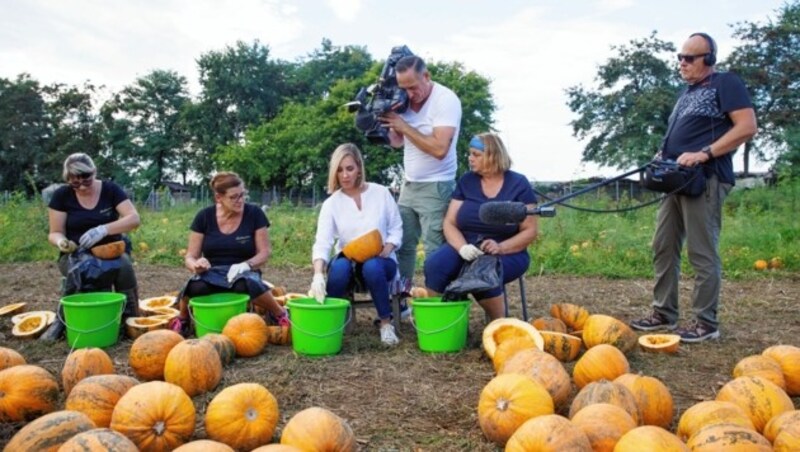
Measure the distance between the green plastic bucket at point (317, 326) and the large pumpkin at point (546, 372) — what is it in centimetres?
134

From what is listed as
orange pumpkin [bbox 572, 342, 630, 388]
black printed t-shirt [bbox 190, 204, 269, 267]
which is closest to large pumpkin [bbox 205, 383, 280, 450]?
orange pumpkin [bbox 572, 342, 630, 388]

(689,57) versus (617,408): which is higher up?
(689,57)

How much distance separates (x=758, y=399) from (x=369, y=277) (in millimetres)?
2510

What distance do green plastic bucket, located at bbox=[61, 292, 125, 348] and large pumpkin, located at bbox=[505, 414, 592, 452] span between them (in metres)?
3.15

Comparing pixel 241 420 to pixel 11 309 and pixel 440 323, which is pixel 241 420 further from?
pixel 11 309

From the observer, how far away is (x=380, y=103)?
16.0 feet

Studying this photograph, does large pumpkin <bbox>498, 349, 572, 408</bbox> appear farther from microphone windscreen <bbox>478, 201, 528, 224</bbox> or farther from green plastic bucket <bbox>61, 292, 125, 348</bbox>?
green plastic bucket <bbox>61, 292, 125, 348</bbox>

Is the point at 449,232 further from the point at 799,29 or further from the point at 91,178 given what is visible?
the point at 799,29

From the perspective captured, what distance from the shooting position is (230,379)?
3709mm

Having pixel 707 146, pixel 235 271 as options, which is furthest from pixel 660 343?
pixel 235 271

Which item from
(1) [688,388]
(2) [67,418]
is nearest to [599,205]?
(1) [688,388]

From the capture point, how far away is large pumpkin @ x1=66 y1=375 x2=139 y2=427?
9.06 feet

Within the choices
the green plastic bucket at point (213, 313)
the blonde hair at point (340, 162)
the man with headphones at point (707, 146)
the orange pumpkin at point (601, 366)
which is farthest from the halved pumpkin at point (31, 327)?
the man with headphones at point (707, 146)

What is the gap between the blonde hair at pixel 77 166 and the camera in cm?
488
